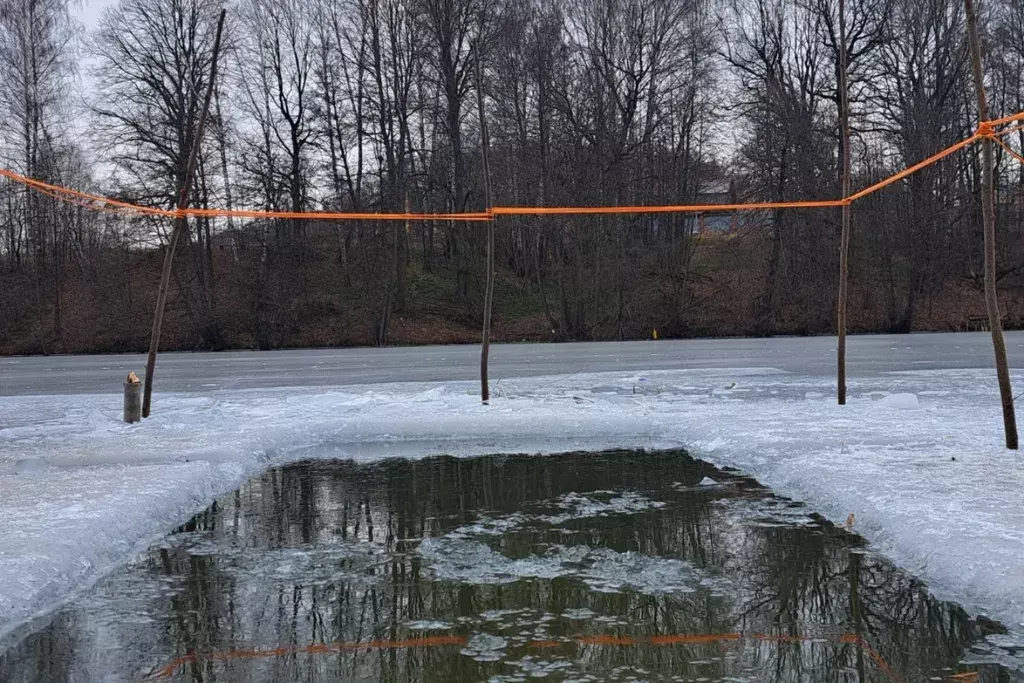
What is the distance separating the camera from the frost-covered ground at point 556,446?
256 inches

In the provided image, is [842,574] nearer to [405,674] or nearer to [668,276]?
[405,674]

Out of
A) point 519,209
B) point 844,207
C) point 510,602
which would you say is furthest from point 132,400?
point 844,207

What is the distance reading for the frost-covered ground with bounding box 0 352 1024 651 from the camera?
6.50 meters

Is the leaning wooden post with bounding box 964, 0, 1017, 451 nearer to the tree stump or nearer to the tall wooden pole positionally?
the tall wooden pole

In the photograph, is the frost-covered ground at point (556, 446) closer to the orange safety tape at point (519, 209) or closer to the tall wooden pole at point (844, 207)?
the tall wooden pole at point (844, 207)

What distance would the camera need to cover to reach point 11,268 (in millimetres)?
44281

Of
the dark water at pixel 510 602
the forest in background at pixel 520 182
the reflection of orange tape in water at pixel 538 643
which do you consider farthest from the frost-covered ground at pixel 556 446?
the forest in background at pixel 520 182

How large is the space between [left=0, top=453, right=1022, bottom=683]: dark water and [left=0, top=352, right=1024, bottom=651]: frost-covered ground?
36 centimetres

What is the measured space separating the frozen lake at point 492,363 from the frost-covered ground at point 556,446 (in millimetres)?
2335

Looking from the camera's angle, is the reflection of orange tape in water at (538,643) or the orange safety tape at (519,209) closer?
the reflection of orange tape in water at (538,643)

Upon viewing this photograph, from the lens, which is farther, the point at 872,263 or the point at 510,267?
the point at 510,267

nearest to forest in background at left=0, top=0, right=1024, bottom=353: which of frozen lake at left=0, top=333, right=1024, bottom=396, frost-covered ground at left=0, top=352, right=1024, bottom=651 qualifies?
frozen lake at left=0, top=333, right=1024, bottom=396

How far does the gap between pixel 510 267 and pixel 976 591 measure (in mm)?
42331

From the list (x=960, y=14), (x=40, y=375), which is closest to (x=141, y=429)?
(x=40, y=375)
